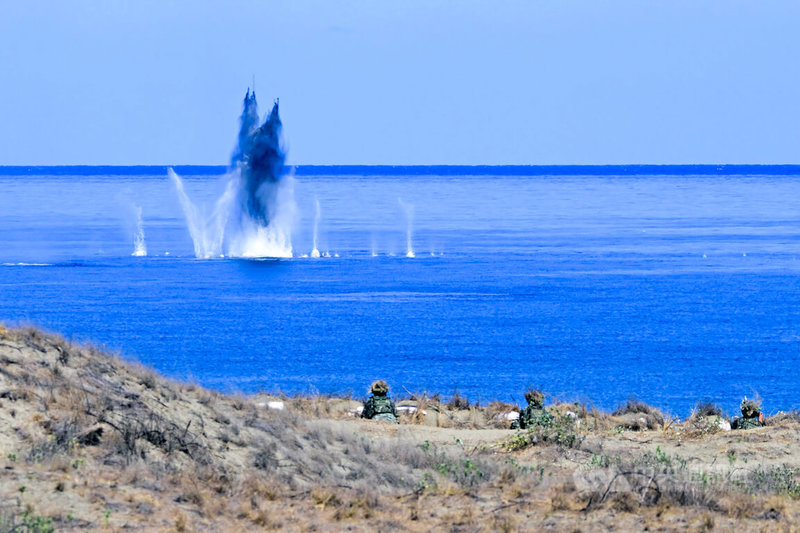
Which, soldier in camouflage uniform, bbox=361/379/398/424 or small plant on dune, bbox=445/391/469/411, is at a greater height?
soldier in camouflage uniform, bbox=361/379/398/424

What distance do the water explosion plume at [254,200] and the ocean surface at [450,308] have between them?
9.48ft

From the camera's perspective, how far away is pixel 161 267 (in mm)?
64062

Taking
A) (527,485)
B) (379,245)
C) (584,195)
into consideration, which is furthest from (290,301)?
(584,195)

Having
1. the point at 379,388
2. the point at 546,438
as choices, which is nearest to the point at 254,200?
the point at 379,388

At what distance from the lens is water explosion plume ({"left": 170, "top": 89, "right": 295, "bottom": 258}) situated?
3041 inches

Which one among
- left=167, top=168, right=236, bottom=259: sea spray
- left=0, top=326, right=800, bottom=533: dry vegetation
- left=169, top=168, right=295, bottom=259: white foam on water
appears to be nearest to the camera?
left=0, top=326, right=800, bottom=533: dry vegetation

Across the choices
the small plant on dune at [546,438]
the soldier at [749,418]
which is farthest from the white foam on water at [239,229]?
the small plant on dune at [546,438]

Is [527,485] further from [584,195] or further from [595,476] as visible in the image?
[584,195]

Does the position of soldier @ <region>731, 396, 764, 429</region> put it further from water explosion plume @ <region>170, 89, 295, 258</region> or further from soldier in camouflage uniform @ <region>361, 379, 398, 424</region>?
water explosion plume @ <region>170, 89, 295, 258</region>

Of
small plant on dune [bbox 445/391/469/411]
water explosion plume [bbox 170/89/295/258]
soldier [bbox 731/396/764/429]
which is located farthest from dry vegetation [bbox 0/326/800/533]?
water explosion plume [bbox 170/89/295/258]

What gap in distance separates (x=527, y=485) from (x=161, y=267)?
2130 inches

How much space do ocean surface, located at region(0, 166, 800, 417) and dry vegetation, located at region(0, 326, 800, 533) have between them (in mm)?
2938

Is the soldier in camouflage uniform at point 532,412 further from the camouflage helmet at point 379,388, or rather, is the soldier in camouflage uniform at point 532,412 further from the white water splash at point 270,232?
the white water splash at point 270,232

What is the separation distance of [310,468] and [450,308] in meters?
34.4
